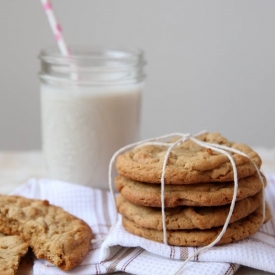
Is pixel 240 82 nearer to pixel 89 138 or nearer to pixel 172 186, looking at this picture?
pixel 89 138

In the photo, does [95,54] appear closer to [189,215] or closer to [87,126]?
[87,126]

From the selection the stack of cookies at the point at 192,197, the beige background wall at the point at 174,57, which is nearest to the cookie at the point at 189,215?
the stack of cookies at the point at 192,197

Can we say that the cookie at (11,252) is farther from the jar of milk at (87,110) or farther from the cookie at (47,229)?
the jar of milk at (87,110)

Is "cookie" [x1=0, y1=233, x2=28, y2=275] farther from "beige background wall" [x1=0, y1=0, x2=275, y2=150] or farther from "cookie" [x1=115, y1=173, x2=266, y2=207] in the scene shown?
"beige background wall" [x1=0, y1=0, x2=275, y2=150]

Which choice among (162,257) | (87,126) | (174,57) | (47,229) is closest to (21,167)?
(87,126)

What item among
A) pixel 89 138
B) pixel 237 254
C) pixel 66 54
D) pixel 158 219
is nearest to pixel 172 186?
pixel 158 219

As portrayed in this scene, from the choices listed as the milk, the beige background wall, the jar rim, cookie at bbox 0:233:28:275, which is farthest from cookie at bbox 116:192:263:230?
the beige background wall
